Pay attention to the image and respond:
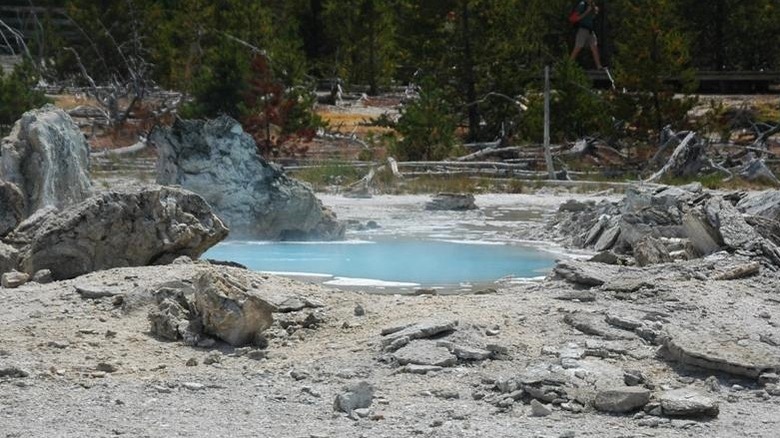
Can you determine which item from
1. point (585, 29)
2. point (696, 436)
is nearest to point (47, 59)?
point (585, 29)

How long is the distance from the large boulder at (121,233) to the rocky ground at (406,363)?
0.79m

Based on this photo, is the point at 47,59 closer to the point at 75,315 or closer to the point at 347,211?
the point at 347,211

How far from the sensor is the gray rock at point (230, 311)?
26.7 feet

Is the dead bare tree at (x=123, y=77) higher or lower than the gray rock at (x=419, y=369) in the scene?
higher

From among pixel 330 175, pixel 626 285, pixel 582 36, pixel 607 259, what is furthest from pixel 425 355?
pixel 582 36

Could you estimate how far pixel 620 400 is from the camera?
269 inches

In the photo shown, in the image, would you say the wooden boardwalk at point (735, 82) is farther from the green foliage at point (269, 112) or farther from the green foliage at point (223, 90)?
the green foliage at point (223, 90)

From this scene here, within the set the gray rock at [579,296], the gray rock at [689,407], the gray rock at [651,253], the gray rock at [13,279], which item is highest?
the gray rock at [13,279]

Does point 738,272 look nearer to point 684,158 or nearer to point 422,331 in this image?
point 422,331

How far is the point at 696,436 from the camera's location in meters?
6.50

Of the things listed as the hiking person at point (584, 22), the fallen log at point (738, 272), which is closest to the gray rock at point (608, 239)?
the fallen log at point (738, 272)

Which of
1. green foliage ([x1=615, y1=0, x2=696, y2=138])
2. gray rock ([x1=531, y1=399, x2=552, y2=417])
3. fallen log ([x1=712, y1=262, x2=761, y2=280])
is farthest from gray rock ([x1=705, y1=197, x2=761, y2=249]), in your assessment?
green foliage ([x1=615, y1=0, x2=696, y2=138])

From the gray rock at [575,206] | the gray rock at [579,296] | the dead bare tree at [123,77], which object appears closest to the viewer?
the gray rock at [579,296]

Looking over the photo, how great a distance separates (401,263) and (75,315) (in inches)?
213
